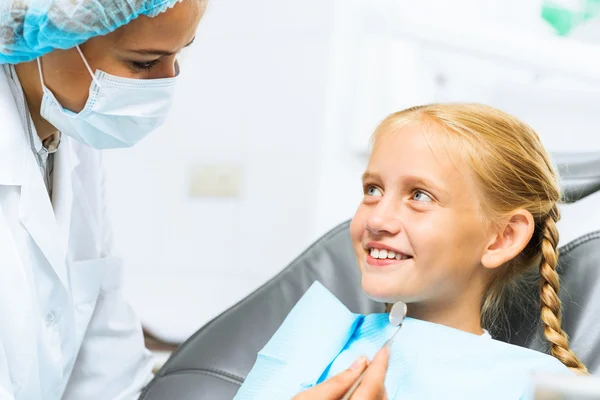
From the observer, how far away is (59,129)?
4.22ft

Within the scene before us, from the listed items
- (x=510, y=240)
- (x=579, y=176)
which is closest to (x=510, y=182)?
(x=510, y=240)

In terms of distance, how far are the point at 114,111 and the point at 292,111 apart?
1.20 metres

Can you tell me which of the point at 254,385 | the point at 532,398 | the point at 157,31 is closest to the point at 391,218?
the point at 254,385

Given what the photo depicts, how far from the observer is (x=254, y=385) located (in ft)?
3.89

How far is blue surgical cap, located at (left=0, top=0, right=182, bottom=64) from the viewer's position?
1.12 metres

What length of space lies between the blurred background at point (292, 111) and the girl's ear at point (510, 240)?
0.92 m

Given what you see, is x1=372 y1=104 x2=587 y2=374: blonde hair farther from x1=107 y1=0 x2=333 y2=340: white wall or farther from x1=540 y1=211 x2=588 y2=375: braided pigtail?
x1=107 y1=0 x2=333 y2=340: white wall

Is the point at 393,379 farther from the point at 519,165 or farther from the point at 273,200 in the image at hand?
the point at 273,200

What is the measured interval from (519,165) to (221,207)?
4.86 ft

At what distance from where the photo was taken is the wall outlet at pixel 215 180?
2.49 metres

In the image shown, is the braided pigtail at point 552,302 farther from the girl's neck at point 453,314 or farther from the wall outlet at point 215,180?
the wall outlet at point 215,180

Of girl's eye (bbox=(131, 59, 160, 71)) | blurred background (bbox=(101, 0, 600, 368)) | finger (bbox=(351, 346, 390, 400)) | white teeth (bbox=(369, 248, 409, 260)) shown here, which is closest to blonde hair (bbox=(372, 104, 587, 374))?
white teeth (bbox=(369, 248, 409, 260))

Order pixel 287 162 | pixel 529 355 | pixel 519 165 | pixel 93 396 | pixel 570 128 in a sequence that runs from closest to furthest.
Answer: pixel 529 355 → pixel 519 165 → pixel 93 396 → pixel 570 128 → pixel 287 162

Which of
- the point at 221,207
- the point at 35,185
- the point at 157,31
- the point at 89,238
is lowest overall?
the point at 221,207
